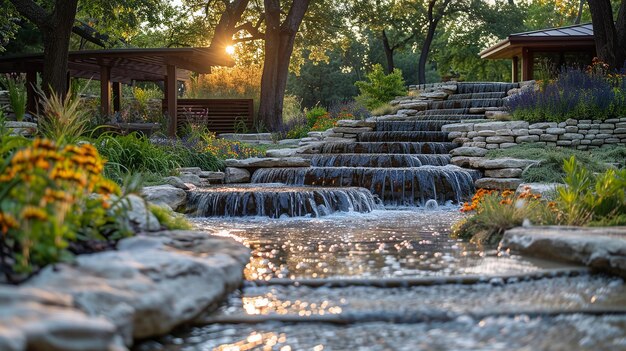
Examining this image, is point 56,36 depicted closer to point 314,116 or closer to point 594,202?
point 314,116

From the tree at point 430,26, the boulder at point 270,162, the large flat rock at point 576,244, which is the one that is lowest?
the large flat rock at point 576,244

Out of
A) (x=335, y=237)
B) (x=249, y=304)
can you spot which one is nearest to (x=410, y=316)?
(x=249, y=304)

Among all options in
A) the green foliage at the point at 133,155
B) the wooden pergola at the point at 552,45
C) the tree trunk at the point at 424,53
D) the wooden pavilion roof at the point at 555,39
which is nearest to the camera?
the green foliage at the point at 133,155

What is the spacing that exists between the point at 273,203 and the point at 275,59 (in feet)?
32.8

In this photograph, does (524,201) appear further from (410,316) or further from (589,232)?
(410,316)

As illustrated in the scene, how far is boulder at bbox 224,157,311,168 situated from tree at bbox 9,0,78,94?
3652mm

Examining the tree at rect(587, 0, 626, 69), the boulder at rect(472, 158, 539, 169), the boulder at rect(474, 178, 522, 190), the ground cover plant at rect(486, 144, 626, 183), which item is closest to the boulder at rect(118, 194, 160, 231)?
the ground cover plant at rect(486, 144, 626, 183)

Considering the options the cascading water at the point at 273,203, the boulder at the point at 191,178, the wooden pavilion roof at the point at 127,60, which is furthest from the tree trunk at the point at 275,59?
the cascading water at the point at 273,203

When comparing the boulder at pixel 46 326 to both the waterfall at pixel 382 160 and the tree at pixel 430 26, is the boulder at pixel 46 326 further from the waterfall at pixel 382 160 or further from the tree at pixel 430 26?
the tree at pixel 430 26

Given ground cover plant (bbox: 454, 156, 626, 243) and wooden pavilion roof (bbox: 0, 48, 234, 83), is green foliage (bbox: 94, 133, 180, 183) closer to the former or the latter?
wooden pavilion roof (bbox: 0, 48, 234, 83)

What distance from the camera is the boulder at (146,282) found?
2.69 metres

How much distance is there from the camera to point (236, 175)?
11.0m

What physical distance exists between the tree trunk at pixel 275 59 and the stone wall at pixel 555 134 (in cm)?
647

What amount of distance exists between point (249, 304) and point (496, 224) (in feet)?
8.79
